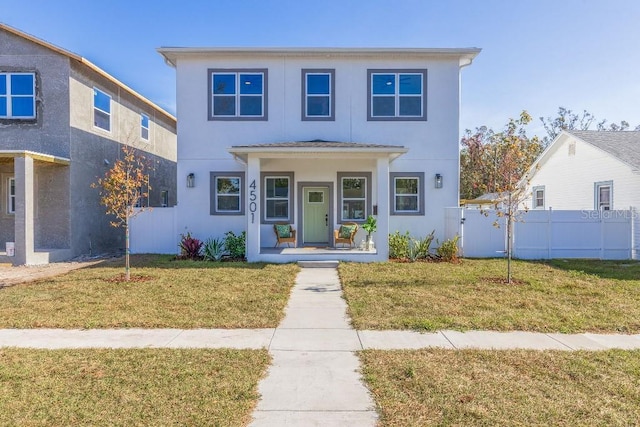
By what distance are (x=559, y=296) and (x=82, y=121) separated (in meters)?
15.0

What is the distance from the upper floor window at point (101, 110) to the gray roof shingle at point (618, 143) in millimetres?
19805

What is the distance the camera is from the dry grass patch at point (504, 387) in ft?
10.5

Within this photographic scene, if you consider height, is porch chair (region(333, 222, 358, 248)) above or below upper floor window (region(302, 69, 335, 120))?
below

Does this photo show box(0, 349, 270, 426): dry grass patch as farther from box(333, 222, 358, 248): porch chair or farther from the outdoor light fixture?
the outdoor light fixture

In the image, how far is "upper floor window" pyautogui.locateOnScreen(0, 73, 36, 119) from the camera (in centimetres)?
1226

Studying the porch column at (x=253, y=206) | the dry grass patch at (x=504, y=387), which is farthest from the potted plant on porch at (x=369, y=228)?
the dry grass patch at (x=504, y=387)

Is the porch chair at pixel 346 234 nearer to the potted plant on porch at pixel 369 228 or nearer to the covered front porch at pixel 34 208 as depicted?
the potted plant on porch at pixel 369 228

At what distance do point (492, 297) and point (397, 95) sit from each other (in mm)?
8261

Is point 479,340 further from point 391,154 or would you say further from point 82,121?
point 82,121

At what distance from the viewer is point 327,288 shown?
832 centimetres

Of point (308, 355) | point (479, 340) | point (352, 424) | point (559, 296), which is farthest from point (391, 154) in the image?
point (352, 424)

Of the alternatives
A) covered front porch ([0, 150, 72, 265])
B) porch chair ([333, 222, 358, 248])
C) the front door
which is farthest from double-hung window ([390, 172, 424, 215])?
covered front porch ([0, 150, 72, 265])

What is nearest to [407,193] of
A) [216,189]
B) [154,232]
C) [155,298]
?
[216,189]

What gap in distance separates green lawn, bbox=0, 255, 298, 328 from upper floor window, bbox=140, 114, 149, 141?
8528mm
